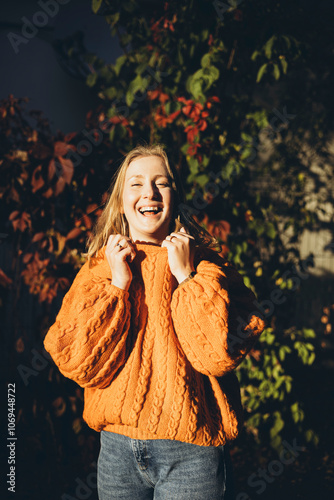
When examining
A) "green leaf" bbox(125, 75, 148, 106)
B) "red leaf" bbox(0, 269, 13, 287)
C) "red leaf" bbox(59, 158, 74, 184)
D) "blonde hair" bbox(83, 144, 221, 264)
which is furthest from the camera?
"green leaf" bbox(125, 75, 148, 106)

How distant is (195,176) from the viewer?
8.00ft

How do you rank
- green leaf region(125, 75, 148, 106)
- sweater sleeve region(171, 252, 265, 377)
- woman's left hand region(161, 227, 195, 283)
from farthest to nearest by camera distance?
green leaf region(125, 75, 148, 106) < woman's left hand region(161, 227, 195, 283) < sweater sleeve region(171, 252, 265, 377)

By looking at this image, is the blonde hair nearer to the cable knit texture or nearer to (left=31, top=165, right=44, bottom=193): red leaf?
the cable knit texture

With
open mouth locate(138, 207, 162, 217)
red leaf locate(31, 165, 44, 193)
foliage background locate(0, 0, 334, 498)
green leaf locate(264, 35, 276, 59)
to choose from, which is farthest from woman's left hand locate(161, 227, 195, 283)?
green leaf locate(264, 35, 276, 59)

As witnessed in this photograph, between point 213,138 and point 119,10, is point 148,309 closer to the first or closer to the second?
point 213,138

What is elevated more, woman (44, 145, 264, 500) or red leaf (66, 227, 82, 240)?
red leaf (66, 227, 82, 240)

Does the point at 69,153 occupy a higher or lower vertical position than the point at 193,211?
higher

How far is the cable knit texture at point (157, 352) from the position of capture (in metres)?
1.16

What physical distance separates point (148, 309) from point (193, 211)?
1215 millimetres

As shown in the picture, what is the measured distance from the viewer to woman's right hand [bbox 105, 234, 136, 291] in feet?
4.07

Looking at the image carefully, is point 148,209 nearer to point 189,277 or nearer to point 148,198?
point 148,198

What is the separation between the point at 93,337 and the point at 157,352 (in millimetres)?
213

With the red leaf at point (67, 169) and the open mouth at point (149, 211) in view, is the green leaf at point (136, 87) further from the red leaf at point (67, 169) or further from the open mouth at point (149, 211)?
the open mouth at point (149, 211)

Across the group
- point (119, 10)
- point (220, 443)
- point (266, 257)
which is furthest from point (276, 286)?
point (119, 10)
